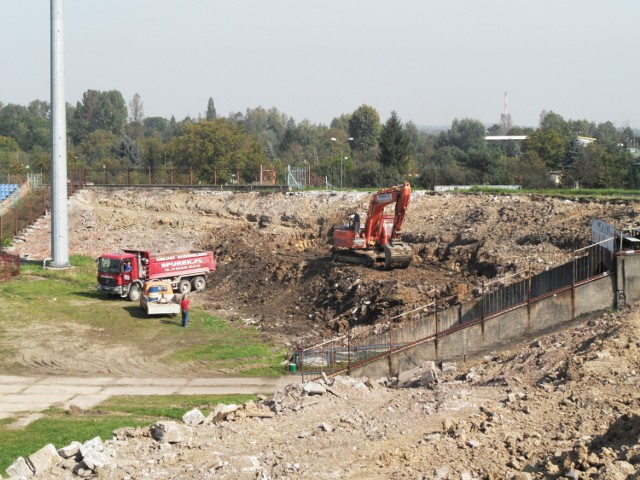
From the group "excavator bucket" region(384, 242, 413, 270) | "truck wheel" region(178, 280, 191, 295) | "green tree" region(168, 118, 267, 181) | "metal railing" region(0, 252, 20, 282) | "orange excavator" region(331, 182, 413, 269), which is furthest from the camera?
"green tree" region(168, 118, 267, 181)

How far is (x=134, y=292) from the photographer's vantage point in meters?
41.1

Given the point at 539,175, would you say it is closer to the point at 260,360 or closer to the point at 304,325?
the point at 304,325

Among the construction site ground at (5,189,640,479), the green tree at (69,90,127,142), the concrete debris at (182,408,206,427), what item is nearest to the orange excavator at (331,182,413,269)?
the construction site ground at (5,189,640,479)

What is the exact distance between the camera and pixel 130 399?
2561 cm

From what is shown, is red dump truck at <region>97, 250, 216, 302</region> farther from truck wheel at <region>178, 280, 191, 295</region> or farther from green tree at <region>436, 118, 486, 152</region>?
green tree at <region>436, 118, 486, 152</region>

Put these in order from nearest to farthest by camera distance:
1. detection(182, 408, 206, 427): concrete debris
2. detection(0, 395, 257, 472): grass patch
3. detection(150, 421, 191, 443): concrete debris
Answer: detection(150, 421, 191, 443): concrete debris < detection(182, 408, 206, 427): concrete debris < detection(0, 395, 257, 472): grass patch

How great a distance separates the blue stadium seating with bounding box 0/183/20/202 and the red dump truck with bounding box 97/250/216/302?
2909 centimetres

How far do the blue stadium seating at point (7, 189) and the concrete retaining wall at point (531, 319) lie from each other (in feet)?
158

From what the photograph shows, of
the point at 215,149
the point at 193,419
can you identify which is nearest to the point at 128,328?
the point at 193,419

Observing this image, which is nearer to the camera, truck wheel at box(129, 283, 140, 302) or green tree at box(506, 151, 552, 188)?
truck wheel at box(129, 283, 140, 302)

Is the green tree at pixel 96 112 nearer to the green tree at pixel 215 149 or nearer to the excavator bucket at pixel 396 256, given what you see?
the green tree at pixel 215 149

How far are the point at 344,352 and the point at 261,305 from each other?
12232 millimetres

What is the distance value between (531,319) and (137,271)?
65.6ft

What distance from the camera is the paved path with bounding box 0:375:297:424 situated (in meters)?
25.4
